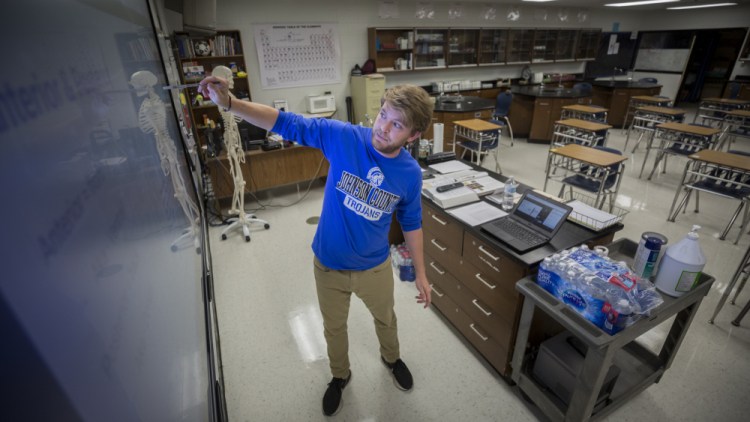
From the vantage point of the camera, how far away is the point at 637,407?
187cm

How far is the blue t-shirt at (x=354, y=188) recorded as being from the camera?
1.41m

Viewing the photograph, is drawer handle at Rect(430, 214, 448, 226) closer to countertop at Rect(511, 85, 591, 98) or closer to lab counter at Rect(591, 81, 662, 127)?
countertop at Rect(511, 85, 591, 98)

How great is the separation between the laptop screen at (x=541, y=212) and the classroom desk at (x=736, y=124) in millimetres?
5687

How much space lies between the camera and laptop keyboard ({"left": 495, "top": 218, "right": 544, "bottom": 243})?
5.74ft

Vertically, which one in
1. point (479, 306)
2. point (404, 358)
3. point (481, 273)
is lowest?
point (404, 358)

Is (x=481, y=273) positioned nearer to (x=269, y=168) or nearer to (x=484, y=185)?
(x=484, y=185)

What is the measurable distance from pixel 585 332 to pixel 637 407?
100 cm

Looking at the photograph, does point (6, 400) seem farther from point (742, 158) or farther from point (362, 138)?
point (742, 158)

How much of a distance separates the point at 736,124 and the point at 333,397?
7372 mm

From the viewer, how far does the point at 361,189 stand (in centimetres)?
143

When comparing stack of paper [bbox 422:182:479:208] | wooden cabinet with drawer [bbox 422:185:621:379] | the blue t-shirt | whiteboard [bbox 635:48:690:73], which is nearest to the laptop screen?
wooden cabinet with drawer [bbox 422:185:621:379]

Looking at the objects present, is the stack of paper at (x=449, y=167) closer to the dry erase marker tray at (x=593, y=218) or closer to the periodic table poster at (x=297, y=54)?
the dry erase marker tray at (x=593, y=218)

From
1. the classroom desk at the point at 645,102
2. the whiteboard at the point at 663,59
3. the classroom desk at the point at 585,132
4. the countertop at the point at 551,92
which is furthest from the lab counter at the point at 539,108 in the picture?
the whiteboard at the point at 663,59

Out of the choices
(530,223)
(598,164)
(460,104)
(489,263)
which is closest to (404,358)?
(489,263)
